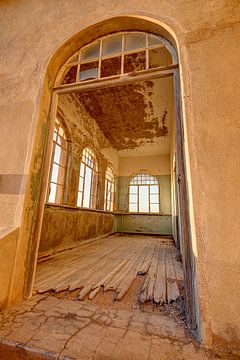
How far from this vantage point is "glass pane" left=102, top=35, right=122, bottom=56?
2316 millimetres

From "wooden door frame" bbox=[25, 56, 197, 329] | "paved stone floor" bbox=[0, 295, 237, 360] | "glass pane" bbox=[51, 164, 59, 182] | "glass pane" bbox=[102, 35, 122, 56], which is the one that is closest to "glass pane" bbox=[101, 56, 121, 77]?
"glass pane" bbox=[102, 35, 122, 56]

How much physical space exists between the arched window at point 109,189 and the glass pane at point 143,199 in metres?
1.58

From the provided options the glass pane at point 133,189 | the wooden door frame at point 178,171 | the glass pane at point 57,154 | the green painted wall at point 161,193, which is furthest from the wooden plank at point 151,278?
the glass pane at point 133,189

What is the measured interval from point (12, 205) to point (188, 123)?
1.92 m

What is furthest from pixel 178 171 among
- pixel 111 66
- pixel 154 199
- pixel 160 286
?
pixel 154 199

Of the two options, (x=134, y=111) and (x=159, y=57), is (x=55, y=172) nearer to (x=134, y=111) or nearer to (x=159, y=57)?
(x=134, y=111)

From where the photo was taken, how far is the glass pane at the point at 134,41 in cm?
222

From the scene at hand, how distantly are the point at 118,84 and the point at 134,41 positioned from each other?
2.60 feet

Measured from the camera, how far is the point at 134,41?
227 cm

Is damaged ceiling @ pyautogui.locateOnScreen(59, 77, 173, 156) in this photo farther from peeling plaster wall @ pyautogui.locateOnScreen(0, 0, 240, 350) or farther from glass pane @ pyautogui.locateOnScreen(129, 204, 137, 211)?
glass pane @ pyautogui.locateOnScreen(129, 204, 137, 211)

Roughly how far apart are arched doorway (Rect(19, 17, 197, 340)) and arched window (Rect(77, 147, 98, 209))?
12.8ft

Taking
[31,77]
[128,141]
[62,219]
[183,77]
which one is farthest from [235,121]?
[128,141]

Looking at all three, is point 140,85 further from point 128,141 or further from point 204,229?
point 204,229

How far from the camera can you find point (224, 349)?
1.08 m
